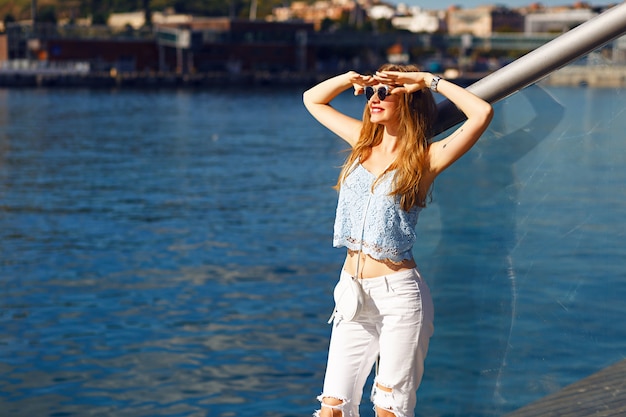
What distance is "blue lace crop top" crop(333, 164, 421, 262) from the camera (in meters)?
3.16

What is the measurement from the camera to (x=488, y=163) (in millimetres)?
3553

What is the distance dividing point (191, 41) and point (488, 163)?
348 feet

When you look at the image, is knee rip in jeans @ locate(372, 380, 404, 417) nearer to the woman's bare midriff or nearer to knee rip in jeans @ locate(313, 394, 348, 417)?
knee rip in jeans @ locate(313, 394, 348, 417)

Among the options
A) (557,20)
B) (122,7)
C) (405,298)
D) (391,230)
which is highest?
(122,7)

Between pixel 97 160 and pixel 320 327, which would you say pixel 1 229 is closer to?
pixel 320 327

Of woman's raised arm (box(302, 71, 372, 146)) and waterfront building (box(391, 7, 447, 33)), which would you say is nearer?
woman's raised arm (box(302, 71, 372, 146))

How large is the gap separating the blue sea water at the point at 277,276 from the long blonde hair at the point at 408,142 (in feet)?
1.14

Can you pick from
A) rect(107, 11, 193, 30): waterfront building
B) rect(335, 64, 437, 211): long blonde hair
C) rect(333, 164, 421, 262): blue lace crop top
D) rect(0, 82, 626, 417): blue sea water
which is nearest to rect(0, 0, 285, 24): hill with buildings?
rect(107, 11, 193, 30): waterfront building

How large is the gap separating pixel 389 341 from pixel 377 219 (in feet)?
1.21

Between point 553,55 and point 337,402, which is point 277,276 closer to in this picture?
point 337,402

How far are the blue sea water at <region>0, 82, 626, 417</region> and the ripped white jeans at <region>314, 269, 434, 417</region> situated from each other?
40 cm

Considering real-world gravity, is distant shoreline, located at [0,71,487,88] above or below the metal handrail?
below

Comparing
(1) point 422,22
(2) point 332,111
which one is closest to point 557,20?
(1) point 422,22

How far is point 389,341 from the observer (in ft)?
10.3
